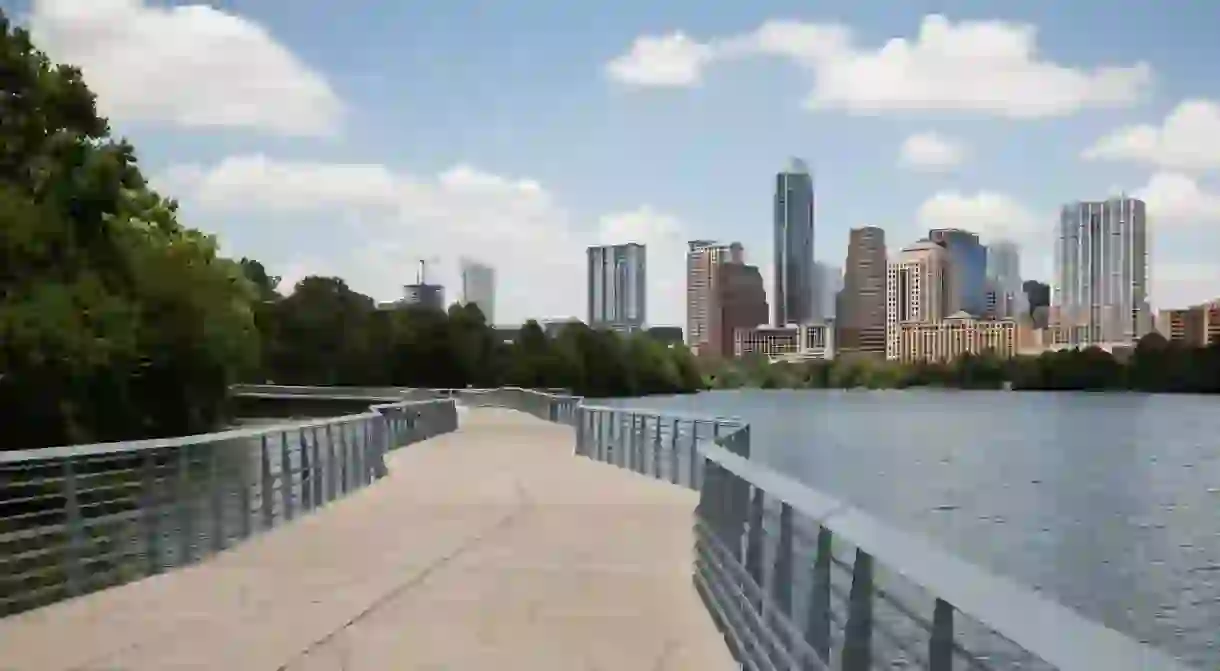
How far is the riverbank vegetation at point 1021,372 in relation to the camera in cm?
13125

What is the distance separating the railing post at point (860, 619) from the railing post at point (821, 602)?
1.50ft

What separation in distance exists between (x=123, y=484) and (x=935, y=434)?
274 feet

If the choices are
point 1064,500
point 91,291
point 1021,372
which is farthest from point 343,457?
point 1021,372

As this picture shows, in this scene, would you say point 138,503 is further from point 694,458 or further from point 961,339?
point 961,339

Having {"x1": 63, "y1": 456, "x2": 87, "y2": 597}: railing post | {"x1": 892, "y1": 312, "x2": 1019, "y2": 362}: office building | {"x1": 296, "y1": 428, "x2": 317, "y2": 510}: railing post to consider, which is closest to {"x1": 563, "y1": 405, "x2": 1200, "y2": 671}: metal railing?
{"x1": 63, "y1": 456, "x2": 87, "y2": 597}: railing post

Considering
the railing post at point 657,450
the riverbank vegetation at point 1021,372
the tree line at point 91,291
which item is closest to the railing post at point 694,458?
the railing post at point 657,450

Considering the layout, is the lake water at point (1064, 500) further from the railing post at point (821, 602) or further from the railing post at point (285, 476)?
the railing post at point (285, 476)

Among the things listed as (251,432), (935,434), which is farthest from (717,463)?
(935,434)

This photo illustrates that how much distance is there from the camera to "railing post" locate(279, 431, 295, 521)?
1800 centimetres

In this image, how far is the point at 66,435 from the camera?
45.5 metres

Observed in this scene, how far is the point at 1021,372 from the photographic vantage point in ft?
543

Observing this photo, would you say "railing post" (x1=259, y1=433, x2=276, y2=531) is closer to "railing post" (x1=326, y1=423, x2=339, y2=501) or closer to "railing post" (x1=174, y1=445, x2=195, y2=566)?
"railing post" (x1=174, y1=445, x2=195, y2=566)

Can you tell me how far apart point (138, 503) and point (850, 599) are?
31.0 ft

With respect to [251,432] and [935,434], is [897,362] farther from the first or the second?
[251,432]
